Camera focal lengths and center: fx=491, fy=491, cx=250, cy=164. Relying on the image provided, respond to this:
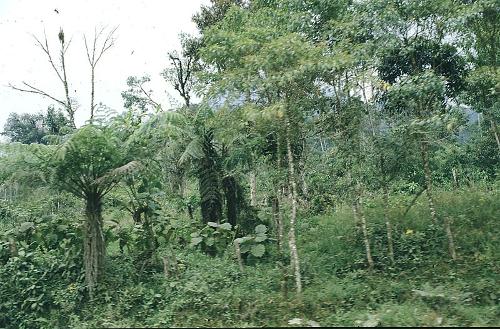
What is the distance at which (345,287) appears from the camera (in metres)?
6.87

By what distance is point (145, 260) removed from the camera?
26.5 ft

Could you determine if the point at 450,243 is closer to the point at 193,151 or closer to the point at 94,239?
the point at 193,151

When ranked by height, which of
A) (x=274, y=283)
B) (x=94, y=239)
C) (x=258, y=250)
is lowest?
(x=274, y=283)

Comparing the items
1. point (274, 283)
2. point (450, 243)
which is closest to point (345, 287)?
point (274, 283)

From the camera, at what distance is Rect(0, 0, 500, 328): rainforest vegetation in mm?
6621

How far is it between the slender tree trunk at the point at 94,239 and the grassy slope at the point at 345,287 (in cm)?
31

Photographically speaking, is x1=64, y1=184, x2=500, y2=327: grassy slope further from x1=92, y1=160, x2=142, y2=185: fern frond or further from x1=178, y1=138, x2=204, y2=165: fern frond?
x1=178, y1=138, x2=204, y2=165: fern frond

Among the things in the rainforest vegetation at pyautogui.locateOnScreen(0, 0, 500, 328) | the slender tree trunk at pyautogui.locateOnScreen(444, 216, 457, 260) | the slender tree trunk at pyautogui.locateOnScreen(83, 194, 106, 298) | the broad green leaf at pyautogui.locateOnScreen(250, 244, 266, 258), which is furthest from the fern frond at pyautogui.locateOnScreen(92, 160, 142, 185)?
the slender tree trunk at pyautogui.locateOnScreen(444, 216, 457, 260)

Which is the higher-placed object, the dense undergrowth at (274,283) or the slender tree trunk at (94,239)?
the slender tree trunk at (94,239)

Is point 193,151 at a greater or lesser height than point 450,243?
greater

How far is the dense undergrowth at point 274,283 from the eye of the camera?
19.8 ft

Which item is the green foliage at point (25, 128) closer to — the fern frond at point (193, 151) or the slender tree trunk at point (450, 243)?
the fern frond at point (193, 151)

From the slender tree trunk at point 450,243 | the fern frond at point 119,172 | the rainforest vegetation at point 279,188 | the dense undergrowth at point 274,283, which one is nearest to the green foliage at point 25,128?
the rainforest vegetation at point 279,188

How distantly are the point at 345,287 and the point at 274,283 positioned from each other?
102 centimetres
